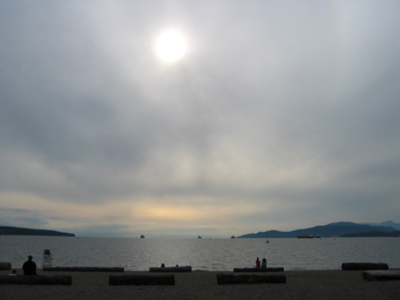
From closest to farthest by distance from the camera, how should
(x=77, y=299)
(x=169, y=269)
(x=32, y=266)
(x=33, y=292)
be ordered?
(x=77, y=299)
(x=33, y=292)
(x=32, y=266)
(x=169, y=269)

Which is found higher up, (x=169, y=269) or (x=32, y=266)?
(x=32, y=266)

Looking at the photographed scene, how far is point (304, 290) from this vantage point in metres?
16.9

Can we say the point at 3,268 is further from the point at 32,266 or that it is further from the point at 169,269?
the point at 169,269

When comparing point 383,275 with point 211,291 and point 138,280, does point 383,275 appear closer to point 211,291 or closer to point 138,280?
point 211,291

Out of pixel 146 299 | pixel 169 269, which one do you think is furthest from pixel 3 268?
pixel 146 299

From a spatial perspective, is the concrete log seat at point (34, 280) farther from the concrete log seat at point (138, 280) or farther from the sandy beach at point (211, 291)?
the concrete log seat at point (138, 280)

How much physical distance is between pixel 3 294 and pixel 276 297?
13561mm

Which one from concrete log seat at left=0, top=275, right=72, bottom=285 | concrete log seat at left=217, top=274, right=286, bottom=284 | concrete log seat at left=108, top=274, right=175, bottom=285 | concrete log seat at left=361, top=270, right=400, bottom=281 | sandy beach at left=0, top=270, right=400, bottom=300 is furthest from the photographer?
concrete log seat at left=361, top=270, right=400, bottom=281

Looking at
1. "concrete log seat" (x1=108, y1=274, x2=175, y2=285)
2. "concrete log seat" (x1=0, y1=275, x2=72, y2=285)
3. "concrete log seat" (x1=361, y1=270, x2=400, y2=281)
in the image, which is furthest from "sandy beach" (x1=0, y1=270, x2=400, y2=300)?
"concrete log seat" (x1=361, y1=270, x2=400, y2=281)

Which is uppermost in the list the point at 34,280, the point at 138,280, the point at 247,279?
the point at 34,280

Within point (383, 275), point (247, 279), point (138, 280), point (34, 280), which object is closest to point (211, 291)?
point (247, 279)

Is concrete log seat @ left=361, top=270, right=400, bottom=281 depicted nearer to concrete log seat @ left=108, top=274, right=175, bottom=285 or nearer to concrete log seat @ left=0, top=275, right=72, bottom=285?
concrete log seat @ left=108, top=274, right=175, bottom=285

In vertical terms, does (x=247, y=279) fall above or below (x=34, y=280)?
below

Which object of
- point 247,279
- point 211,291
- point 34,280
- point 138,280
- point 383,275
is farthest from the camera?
point 383,275
